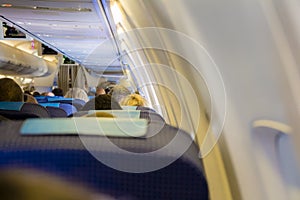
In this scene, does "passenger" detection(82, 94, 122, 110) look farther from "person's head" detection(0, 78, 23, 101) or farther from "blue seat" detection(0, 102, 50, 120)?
"person's head" detection(0, 78, 23, 101)

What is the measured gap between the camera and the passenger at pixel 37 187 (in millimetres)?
1029

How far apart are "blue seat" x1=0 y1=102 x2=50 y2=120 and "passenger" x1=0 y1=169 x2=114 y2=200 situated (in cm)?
125

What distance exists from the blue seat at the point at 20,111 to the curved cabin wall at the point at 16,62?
7.35 metres

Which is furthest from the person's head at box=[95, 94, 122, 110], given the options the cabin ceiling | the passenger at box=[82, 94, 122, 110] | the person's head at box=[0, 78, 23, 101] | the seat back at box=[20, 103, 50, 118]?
the cabin ceiling

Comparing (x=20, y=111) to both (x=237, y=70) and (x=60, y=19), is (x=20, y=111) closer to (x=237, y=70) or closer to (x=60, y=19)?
(x=237, y=70)

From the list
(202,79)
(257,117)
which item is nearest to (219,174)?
(202,79)

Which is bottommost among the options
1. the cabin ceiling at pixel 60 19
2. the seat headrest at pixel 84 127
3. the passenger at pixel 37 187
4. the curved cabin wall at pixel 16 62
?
the passenger at pixel 37 187

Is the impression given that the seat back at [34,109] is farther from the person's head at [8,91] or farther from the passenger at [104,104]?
the person's head at [8,91]

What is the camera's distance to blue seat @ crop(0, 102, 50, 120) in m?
2.23

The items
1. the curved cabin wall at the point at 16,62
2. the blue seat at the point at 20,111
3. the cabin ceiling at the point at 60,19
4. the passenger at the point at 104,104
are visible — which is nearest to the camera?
the blue seat at the point at 20,111

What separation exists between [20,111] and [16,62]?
8.95 meters

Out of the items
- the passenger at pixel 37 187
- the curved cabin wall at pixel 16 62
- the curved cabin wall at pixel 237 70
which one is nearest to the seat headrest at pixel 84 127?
the passenger at pixel 37 187

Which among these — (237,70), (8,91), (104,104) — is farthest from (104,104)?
(237,70)

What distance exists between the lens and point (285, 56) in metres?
1.01
